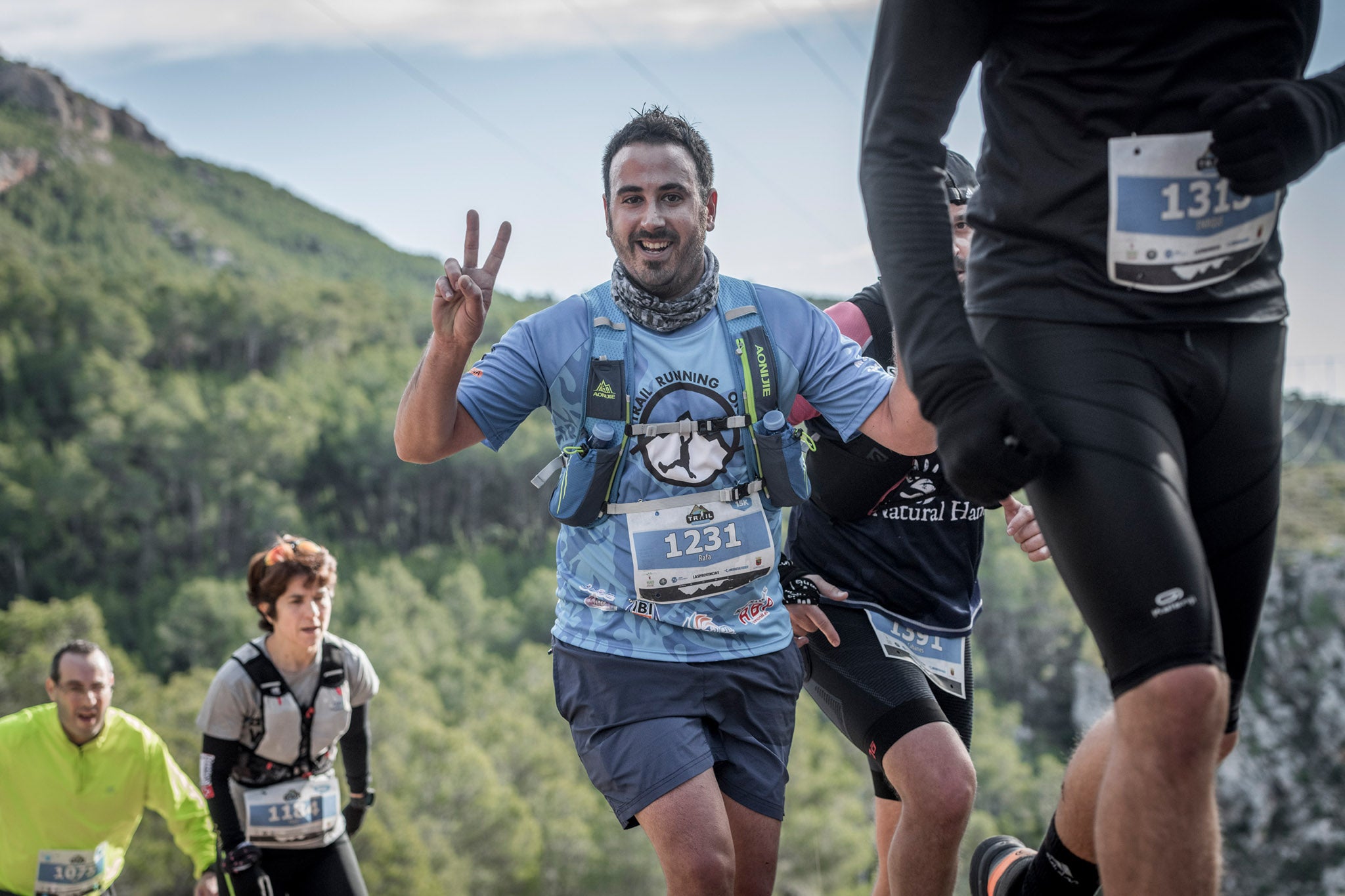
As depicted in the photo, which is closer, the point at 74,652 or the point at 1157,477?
the point at 1157,477

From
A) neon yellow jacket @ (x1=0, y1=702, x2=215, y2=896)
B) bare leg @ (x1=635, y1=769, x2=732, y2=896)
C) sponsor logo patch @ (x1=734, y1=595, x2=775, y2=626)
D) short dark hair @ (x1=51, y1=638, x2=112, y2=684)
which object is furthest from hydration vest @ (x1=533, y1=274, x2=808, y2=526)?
short dark hair @ (x1=51, y1=638, x2=112, y2=684)

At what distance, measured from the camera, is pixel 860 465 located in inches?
144

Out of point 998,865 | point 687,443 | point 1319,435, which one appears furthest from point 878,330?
point 1319,435

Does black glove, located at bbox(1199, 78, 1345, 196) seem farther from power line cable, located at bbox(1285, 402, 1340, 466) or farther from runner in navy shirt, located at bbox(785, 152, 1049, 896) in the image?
power line cable, located at bbox(1285, 402, 1340, 466)

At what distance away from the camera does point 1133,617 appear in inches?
66.7

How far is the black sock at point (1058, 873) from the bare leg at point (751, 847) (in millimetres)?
762

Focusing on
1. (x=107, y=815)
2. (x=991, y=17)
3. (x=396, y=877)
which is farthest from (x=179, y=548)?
(x=991, y=17)

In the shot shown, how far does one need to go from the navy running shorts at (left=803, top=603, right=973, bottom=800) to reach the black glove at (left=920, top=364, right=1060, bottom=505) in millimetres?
1736

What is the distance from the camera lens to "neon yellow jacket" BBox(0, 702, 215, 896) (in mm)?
5766

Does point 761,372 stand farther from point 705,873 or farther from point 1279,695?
point 1279,695

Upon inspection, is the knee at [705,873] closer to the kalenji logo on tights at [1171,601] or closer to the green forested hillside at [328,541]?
the kalenji logo on tights at [1171,601]

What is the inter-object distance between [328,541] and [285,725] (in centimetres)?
8823

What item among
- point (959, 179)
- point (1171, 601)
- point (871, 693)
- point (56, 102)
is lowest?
point (871, 693)

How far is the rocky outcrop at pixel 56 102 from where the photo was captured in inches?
4515
